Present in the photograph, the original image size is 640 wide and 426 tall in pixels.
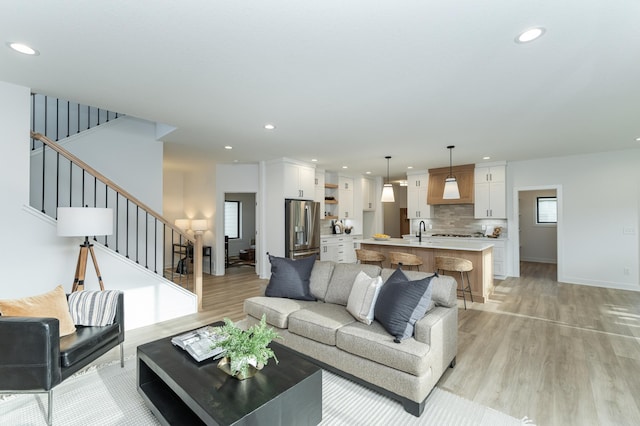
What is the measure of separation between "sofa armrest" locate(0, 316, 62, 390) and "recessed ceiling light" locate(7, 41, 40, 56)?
1.95 metres

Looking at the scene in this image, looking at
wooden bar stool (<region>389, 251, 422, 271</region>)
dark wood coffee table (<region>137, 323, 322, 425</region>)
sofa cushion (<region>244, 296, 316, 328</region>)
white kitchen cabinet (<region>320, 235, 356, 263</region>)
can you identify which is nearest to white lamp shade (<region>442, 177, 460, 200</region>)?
wooden bar stool (<region>389, 251, 422, 271</region>)

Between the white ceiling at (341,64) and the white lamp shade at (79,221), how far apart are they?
1.21 metres

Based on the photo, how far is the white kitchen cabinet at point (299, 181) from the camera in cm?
628

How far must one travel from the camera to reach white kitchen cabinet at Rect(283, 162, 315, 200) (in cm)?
628

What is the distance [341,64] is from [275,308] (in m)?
2.30

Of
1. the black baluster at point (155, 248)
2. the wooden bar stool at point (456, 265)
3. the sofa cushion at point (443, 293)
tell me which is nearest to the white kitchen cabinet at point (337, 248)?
the wooden bar stool at point (456, 265)

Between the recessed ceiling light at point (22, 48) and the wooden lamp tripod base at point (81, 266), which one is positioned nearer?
the recessed ceiling light at point (22, 48)

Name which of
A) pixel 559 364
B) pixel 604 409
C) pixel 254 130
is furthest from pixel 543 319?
pixel 254 130

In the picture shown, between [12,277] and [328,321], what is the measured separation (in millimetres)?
3052

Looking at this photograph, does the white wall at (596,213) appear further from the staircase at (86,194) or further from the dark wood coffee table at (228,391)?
the staircase at (86,194)

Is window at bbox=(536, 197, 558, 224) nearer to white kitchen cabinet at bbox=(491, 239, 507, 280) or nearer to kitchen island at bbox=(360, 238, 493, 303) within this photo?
white kitchen cabinet at bbox=(491, 239, 507, 280)

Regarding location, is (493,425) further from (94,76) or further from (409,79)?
(94,76)

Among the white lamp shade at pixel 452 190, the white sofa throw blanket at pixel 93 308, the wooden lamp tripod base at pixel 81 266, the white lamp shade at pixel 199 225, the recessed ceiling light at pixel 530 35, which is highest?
the recessed ceiling light at pixel 530 35

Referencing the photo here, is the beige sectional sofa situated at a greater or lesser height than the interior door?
lesser
